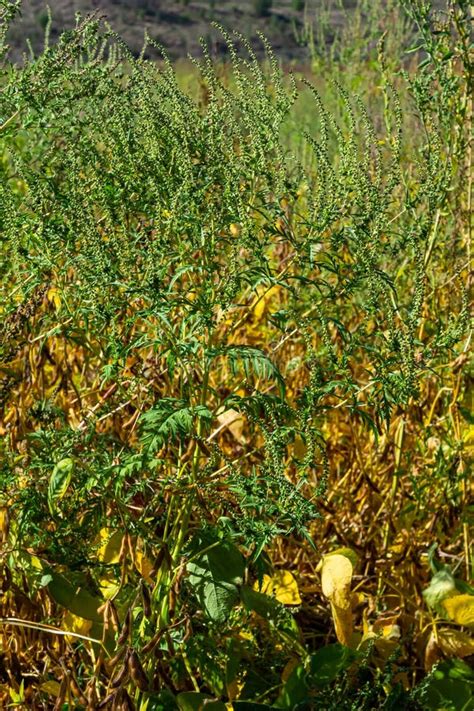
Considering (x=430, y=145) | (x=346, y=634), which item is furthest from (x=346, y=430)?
(x=430, y=145)

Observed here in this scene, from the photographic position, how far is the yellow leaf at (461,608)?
7.36 feet

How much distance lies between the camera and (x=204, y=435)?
2.28 metres

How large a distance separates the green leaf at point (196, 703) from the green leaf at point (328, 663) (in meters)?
0.25

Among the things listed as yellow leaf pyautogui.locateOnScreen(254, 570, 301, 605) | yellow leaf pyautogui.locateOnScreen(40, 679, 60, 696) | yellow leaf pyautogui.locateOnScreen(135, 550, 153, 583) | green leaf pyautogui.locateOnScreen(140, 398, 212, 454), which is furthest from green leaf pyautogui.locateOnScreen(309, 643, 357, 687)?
green leaf pyautogui.locateOnScreen(140, 398, 212, 454)

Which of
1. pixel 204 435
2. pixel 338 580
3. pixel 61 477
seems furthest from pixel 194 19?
pixel 61 477

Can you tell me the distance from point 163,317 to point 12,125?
86cm

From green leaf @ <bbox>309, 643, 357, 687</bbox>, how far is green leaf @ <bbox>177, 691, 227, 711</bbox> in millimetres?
249

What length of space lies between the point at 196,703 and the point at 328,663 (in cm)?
32

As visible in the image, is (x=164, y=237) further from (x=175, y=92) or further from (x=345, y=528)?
(x=345, y=528)

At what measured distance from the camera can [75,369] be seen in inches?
120

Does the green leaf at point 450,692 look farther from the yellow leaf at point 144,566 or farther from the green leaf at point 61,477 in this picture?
the green leaf at point 61,477

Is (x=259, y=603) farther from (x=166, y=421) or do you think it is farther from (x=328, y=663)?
(x=166, y=421)

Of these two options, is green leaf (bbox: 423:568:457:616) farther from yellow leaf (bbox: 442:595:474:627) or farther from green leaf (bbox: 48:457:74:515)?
green leaf (bbox: 48:457:74:515)

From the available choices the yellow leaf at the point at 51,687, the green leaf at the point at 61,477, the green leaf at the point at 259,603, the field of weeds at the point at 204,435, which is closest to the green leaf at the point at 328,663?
the field of weeds at the point at 204,435
